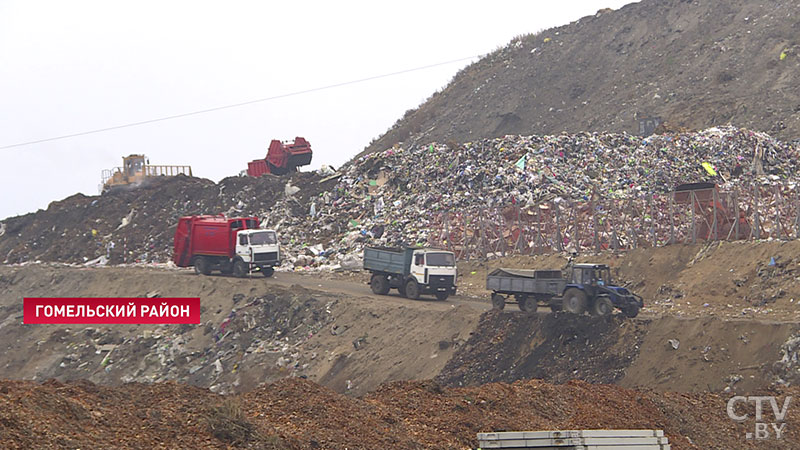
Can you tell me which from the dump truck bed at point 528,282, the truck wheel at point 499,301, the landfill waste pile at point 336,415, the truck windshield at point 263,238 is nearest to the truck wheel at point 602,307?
the dump truck bed at point 528,282

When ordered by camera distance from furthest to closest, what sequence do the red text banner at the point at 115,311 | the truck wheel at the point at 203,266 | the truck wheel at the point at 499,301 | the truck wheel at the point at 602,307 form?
the truck wheel at the point at 203,266
the red text banner at the point at 115,311
the truck wheel at the point at 499,301
the truck wheel at the point at 602,307

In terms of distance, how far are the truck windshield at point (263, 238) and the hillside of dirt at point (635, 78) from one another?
29848 mm

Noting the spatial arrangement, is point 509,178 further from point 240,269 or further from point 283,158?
point 283,158

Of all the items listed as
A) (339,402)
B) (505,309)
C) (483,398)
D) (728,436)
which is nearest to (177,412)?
(339,402)

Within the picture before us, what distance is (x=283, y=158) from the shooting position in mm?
56969

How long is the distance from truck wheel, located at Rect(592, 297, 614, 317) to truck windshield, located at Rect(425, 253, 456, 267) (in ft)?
25.2

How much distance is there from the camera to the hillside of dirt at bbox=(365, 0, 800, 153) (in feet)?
185

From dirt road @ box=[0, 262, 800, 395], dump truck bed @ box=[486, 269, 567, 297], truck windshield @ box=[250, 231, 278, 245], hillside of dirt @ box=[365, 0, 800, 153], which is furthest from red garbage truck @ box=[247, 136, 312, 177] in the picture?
dump truck bed @ box=[486, 269, 567, 297]

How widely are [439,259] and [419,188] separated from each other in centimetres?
1477

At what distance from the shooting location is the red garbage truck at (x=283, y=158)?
57.0 meters

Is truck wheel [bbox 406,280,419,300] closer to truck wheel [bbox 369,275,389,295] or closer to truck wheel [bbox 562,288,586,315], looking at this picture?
truck wheel [bbox 369,275,389,295]

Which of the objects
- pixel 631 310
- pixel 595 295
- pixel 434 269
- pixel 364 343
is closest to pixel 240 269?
pixel 434 269

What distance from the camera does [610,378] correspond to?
20.7 m

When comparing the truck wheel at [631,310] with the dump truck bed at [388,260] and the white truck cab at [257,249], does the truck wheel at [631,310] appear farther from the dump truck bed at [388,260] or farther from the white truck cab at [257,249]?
the white truck cab at [257,249]
